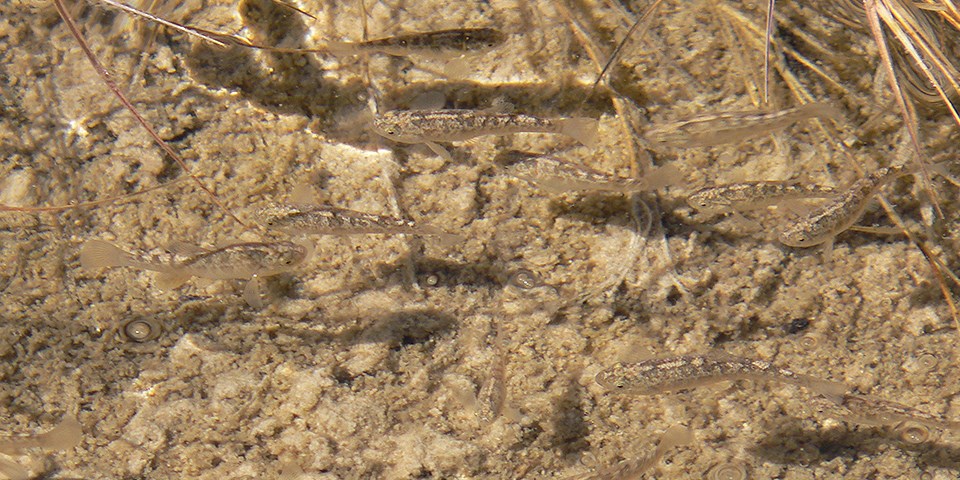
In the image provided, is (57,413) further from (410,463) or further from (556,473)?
(556,473)

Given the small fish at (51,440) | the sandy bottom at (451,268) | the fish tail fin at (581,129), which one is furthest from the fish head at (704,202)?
the small fish at (51,440)

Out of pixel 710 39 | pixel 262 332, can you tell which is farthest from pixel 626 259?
pixel 262 332

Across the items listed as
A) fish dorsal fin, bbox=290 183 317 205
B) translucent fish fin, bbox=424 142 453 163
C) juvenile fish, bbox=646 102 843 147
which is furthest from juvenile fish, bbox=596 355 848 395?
fish dorsal fin, bbox=290 183 317 205

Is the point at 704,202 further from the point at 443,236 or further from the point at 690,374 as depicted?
the point at 443,236

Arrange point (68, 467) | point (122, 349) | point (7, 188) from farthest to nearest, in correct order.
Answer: point (7, 188) < point (122, 349) < point (68, 467)

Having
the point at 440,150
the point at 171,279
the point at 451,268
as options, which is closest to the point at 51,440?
the point at 171,279

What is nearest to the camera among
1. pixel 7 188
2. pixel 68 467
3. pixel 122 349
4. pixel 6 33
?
pixel 68 467
